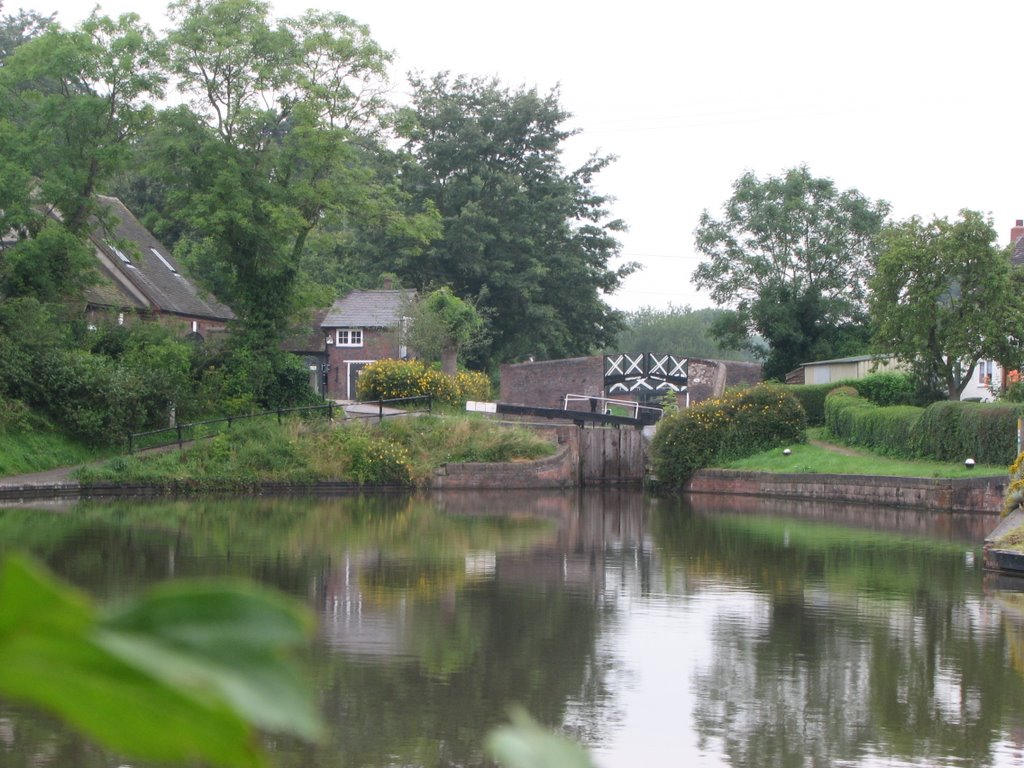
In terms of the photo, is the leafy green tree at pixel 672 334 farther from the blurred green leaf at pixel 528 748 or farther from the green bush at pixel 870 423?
the blurred green leaf at pixel 528 748

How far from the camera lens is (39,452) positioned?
27.2m

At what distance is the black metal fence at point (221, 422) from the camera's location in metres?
29.1

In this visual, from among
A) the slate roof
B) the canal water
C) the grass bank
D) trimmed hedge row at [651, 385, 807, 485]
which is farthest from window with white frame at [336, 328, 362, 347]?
the canal water

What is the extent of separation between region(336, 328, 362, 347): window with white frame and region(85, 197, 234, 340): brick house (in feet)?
22.1

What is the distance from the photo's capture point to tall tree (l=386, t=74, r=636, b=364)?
5059 centimetres

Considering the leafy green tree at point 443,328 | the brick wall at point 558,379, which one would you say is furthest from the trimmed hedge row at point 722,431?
the brick wall at point 558,379

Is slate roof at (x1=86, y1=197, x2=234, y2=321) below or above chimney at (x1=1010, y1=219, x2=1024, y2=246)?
below

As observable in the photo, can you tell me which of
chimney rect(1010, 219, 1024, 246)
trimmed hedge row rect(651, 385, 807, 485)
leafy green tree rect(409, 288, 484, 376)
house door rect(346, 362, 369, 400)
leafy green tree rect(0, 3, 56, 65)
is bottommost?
trimmed hedge row rect(651, 385, 807, 485)

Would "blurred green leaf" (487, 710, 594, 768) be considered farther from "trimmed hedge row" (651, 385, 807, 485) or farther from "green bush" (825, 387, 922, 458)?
"trimmed hedge row" (651, 385, 807, 485)

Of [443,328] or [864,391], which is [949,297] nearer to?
[864,391]

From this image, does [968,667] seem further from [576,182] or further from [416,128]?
[576,182]

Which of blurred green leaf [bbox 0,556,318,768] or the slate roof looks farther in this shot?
the slate roof

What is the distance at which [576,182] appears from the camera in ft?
175

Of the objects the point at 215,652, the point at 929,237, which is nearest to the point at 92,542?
the point at 215,652
